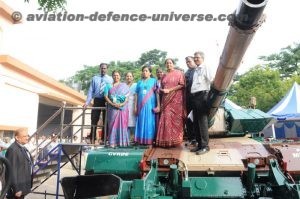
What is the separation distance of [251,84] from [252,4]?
33.6 metres

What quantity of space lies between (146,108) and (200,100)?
1047 mm

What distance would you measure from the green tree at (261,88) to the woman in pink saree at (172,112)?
2699 centimetres

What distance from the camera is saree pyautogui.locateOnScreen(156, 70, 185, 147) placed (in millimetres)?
5766

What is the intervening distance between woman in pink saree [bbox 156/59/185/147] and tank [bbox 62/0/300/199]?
0.52 ft

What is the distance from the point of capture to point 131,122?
21.8 ft

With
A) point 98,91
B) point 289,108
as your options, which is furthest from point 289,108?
point 98,91

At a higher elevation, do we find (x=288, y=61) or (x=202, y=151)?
(x=288, y=61)

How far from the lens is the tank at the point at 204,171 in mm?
4488

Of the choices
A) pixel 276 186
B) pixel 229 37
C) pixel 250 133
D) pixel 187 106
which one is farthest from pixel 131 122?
pixel 229 37

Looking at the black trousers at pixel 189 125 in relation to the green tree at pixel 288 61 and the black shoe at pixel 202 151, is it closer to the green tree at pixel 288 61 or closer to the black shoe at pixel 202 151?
the black shoe at pixel 202 151

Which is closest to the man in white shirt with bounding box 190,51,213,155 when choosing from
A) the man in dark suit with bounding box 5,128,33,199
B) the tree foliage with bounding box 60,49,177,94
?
the man in dark suit with bounding box 5,128,33,199

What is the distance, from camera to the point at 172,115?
19.1 feet

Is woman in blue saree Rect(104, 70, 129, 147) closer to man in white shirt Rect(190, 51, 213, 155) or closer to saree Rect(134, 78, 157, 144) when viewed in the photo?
saree Rect(134, 78, 157, 144)

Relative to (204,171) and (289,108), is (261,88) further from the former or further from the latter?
(204,171)
